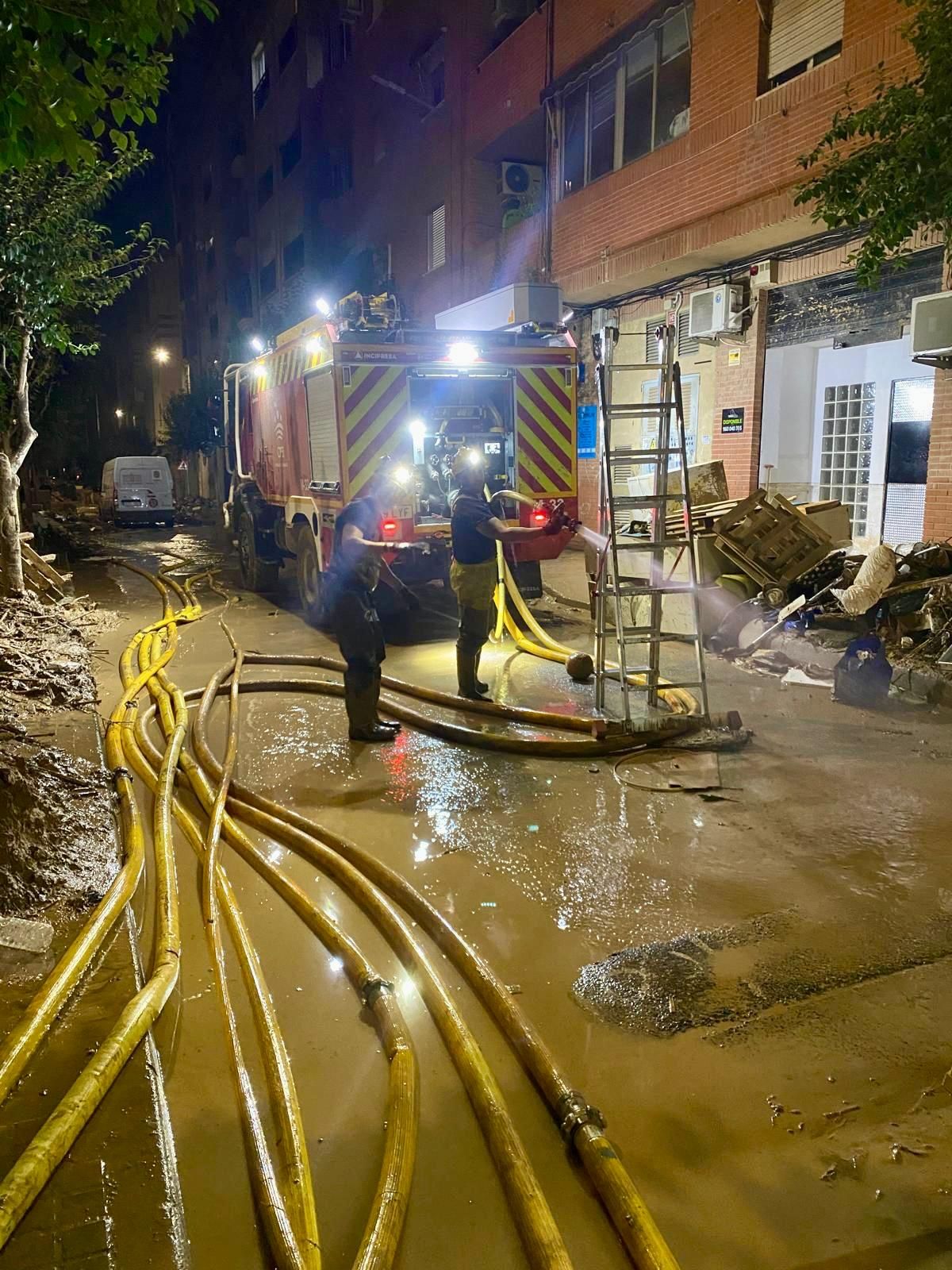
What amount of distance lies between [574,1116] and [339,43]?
94.7ft

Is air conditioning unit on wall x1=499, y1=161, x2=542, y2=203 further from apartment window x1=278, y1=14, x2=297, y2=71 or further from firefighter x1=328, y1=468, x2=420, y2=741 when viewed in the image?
apartment window x1=278, y1=14, x2=297, y2=71

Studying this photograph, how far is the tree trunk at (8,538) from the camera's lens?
10.4 m

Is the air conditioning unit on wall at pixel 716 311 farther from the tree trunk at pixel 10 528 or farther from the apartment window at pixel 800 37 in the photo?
the tree trunk at pixel 10 528

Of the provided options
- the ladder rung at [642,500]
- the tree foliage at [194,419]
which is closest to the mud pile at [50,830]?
the ladder rung at [642,500]

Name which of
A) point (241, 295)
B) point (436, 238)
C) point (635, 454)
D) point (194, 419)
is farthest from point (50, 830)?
point (241, 295)

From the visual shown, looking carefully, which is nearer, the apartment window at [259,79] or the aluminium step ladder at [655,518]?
the aluminium step ladder at [655,518]

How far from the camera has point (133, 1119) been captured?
2.41 meters

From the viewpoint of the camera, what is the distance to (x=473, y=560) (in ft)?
22.0

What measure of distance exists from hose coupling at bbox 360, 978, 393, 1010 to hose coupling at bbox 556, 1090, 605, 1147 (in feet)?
2.61

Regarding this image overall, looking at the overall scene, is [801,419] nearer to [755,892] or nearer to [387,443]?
[387,443]

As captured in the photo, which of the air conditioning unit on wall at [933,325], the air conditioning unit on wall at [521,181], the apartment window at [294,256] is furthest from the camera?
the apartment window at [294,256]

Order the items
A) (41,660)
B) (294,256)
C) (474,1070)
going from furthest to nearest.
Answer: (294,256) < (41,660) < (474,1070)

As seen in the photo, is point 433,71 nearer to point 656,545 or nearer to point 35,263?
point 35,263

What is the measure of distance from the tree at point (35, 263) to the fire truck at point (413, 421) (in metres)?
2.64
